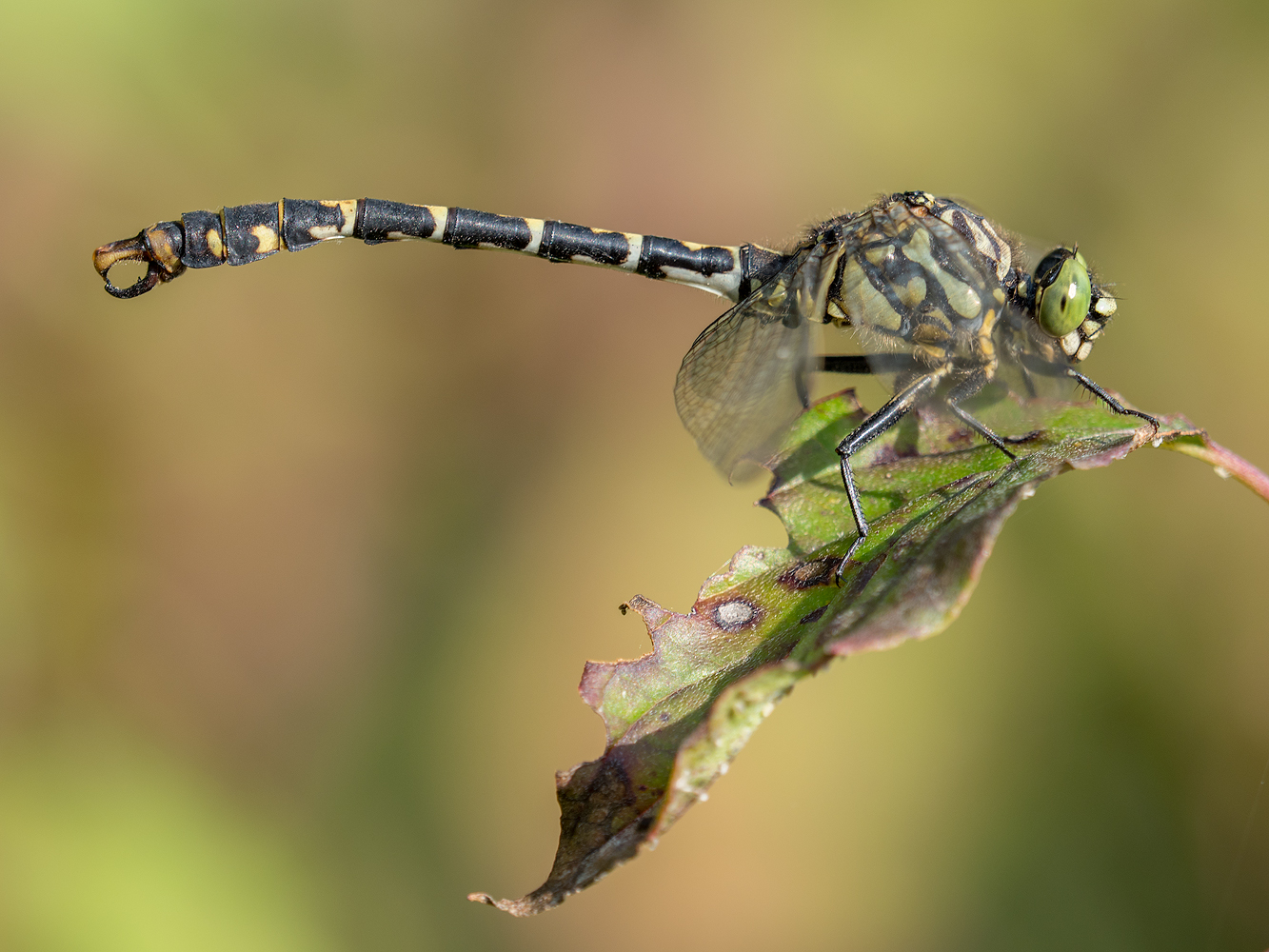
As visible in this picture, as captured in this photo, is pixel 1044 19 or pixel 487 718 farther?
pixel 1044 19

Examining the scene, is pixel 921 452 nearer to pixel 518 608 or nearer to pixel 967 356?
pixel 967 356

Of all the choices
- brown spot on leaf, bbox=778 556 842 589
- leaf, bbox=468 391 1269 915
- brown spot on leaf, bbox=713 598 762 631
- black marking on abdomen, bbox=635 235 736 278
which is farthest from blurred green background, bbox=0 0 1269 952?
brown spot on leaf, bbox=713 598 762 631

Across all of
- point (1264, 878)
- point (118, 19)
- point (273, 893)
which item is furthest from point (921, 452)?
point (118, 19)

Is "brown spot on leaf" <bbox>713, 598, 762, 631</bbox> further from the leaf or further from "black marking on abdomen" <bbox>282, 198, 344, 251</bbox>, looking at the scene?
"black marking on abdomen" <bbox>282, 198, 344, 251</bbox>

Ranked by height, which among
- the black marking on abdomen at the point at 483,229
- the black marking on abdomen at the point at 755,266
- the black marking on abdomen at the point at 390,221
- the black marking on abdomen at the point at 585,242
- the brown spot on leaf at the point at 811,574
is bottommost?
the brown spot on leaf at the point at 811,574

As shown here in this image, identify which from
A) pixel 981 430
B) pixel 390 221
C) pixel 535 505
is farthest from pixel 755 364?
pixel 535 505

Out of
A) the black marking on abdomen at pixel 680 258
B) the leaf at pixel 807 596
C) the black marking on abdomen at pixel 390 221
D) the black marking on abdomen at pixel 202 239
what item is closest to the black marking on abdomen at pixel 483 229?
the black marking on abdomen at pixel 390 221

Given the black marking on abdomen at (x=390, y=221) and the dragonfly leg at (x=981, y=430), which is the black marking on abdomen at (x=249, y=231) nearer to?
the black marking on abdomen at (x=390, y=221)

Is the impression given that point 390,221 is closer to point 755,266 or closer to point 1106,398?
point 755,266
